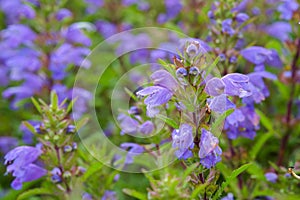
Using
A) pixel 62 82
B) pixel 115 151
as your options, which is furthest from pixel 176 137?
pixel 62 82

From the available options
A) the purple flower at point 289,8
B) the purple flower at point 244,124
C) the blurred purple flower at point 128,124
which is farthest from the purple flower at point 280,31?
the blurred purple flower at point 128,124

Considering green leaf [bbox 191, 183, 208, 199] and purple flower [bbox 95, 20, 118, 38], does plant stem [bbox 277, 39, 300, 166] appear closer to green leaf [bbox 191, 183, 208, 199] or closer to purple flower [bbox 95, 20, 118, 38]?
green leaf [bbox 191, 183, 208, 199]

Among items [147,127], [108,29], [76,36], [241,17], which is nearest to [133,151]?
[147,127]

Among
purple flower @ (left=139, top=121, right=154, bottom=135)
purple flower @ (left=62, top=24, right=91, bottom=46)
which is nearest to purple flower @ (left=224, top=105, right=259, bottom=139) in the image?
purple flower @ (left=139, top=121, right=154, bottom=135)

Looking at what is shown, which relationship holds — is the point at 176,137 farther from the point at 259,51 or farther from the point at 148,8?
the point at 148,8

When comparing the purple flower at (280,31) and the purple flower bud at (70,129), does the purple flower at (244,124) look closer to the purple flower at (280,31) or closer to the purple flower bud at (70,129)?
the purple flower bud at (70,129)
